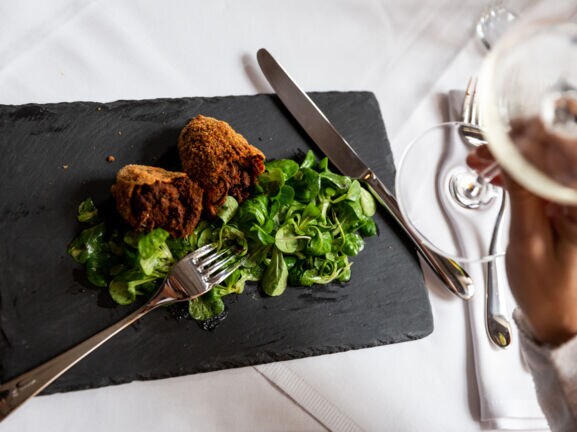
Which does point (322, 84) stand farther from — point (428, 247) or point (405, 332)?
point (405, 332)

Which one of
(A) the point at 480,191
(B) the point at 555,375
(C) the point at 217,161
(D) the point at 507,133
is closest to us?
(D) the point at 507,133

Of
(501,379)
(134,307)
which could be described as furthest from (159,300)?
(501,379)

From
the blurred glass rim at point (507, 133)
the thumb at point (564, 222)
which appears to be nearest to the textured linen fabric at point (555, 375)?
the thumb at point (564, 222)

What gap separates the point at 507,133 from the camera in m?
0.87

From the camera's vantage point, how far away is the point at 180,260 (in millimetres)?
1145

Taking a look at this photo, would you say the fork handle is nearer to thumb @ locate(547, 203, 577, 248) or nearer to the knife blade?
the knife blade

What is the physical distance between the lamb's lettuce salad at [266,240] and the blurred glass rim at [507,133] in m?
0.44

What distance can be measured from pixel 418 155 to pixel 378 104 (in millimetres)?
203

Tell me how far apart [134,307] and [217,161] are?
13.4 inches

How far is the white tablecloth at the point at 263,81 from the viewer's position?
120 centimetres

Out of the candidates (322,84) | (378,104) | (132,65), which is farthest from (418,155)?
(132,65)

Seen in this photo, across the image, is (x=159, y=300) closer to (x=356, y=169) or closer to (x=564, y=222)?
(x=356, y=169)

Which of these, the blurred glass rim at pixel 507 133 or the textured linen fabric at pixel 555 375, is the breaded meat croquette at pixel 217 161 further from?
the textured linen fabric at pixel 555 375

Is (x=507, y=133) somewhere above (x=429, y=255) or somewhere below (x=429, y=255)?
above
